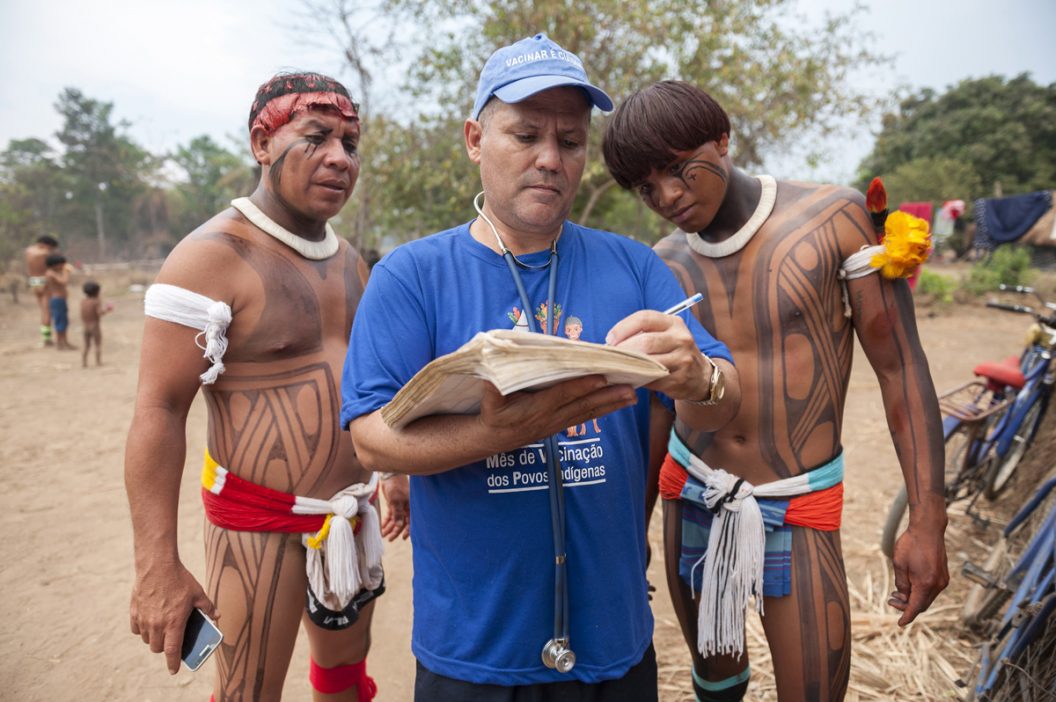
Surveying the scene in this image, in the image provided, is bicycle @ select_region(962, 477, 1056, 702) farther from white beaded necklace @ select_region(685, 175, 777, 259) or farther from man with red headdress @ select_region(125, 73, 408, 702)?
man with red headdress @ select_region(125, 73, 408, 702)

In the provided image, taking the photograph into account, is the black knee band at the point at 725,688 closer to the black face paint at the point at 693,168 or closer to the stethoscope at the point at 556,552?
the stethoscope at the point at 556,552

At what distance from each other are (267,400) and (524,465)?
1.11 m

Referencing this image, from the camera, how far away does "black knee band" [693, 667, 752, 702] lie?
95.0 inches

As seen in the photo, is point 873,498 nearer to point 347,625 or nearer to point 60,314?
point 347,625

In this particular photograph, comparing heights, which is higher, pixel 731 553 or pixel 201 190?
pixel 201 190

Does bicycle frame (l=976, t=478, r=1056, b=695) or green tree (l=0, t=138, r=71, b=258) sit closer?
bicycle frame (l=976, t=478, r=1056, b=695)

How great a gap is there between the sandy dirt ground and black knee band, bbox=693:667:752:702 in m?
0.62

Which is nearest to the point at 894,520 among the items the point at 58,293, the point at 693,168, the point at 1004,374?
the point at 1004,374

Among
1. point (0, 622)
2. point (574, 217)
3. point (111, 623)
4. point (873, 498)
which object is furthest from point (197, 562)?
point (574, 217)

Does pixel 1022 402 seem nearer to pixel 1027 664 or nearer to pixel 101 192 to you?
pixel 1027 664

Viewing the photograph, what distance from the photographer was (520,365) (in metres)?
0.90

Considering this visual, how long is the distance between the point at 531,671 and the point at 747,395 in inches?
48.6

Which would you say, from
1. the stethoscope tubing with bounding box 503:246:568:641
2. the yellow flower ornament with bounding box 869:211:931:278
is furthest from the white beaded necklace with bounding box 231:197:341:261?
the yellow flower ornament with bounding box 869:211:931:278

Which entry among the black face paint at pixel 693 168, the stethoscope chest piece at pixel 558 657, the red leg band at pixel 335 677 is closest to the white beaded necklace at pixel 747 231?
the black face paint at pixel 693 168
